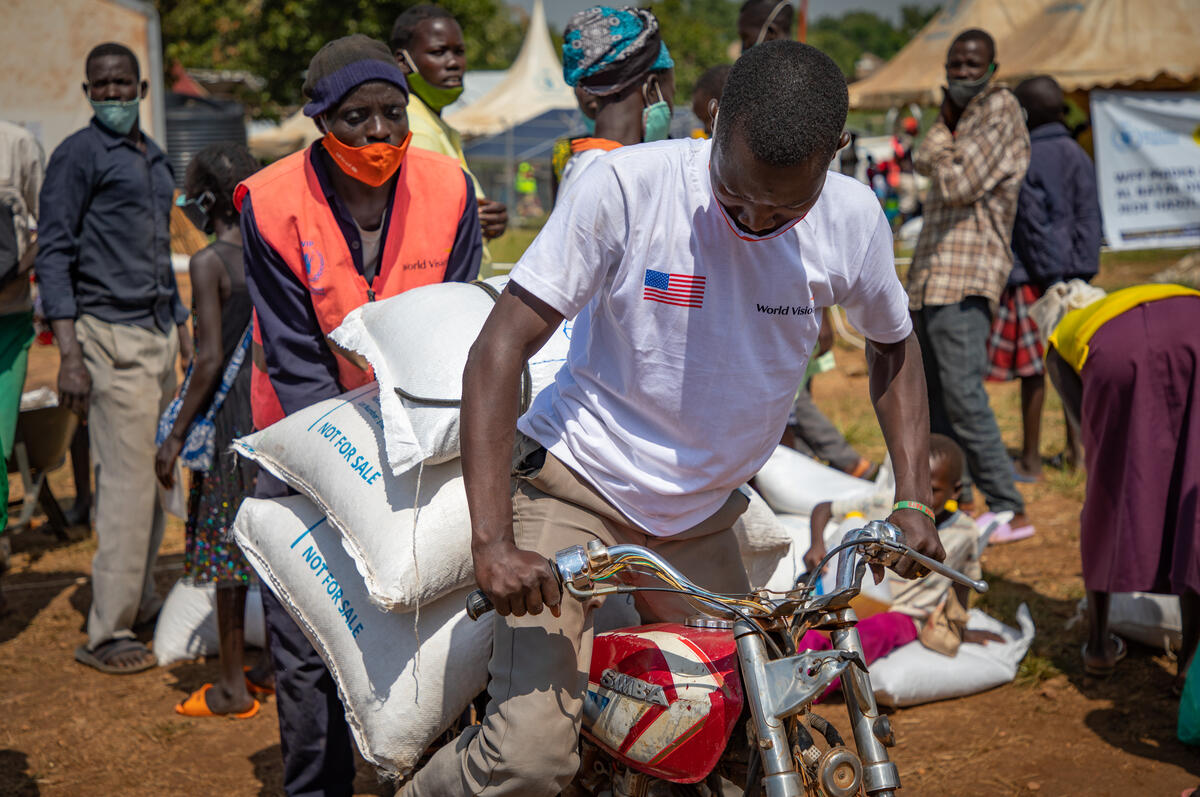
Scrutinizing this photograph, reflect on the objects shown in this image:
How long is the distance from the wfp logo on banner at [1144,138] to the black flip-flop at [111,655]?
40.1 feet

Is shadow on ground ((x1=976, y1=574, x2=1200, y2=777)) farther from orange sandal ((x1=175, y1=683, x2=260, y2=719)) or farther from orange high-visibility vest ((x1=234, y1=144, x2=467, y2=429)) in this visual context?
orange sandal ((x1=175, y1=683, x2=260, y2=719))

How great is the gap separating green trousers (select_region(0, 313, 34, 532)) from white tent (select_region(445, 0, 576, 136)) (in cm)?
2149

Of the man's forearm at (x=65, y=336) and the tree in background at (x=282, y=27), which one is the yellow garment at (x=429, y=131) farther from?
the tree in background at (x=282, y=27)

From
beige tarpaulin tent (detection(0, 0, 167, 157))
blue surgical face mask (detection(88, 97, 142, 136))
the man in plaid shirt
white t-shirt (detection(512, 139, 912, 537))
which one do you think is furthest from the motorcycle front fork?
beige tarpaulin tent (detection(0, 0, 167, 157))

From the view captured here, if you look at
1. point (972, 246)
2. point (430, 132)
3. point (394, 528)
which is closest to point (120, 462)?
point (430, 132)

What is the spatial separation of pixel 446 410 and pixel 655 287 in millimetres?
671

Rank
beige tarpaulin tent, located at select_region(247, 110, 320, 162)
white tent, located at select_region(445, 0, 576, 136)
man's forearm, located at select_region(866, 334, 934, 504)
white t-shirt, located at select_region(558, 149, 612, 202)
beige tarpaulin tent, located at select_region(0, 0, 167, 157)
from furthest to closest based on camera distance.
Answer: beige tarpaulin tent, located at select_region(247, 110, 320, 162) → white tent, located at select_region(445, 0, 576, 136) → beige tarpaulin tent, located at select_region(0, 0, 167, 157) → white t-shirt, located at select_region(558, 149, 612, 202) → man's forearm, located at select_region(866, 334, 934, 504)

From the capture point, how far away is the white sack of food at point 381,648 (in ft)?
8.78

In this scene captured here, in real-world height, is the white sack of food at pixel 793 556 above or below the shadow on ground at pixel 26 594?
above

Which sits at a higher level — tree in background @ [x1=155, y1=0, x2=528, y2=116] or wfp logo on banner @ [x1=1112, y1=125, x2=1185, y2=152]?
tree in background @ [x1=155, y1=0, x2=528, y2=116]

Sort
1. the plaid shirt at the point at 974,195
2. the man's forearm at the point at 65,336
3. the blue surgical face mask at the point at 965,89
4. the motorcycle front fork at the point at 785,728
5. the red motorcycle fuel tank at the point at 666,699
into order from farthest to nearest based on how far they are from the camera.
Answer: the blue surgical face mask at the point at 965,89, the plaid shirt at the point at 974,195, the man's forearm at the point at 65,336, the red motorcycle fuel tank at the point at 666,699, the motorcycle front fork at the point at 785,728

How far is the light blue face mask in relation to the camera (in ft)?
13.3

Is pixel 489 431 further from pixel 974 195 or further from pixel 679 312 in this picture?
pixel 974 195

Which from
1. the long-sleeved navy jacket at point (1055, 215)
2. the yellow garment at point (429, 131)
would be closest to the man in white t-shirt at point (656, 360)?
the yellow garment at point (429, 131)
